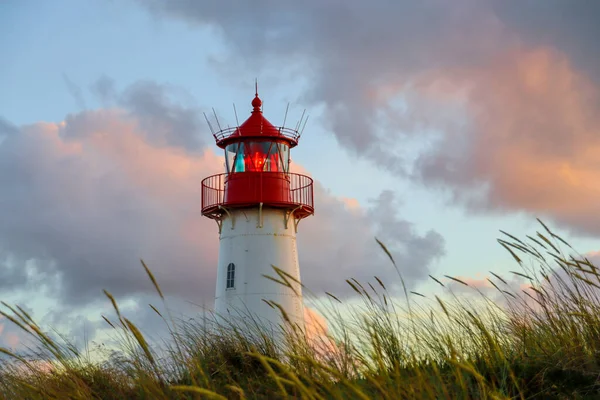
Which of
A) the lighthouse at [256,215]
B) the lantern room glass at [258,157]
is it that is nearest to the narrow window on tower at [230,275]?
the lighthouse at [256,215]

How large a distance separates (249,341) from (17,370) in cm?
248

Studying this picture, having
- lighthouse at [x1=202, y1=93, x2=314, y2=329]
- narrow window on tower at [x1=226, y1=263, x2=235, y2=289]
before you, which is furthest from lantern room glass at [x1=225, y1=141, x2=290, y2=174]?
narrow window on tower at [x1=226, y1=263, x2=235, y2=289]

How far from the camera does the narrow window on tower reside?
18.1 metres

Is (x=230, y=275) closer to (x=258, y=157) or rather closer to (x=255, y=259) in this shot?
(x=255, y=259)

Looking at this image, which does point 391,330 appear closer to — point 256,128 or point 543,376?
point 543,376

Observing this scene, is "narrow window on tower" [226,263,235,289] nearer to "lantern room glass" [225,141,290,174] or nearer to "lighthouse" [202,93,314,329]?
"lighthouse" [202,93,314,329]

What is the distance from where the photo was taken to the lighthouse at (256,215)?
17.8m

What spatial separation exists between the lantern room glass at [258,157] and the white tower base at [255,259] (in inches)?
46.7

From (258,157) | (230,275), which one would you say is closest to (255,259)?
(230,275)

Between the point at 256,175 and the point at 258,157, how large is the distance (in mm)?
707

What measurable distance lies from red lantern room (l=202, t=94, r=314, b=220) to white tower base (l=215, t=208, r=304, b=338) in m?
0.37

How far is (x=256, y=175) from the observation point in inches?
725

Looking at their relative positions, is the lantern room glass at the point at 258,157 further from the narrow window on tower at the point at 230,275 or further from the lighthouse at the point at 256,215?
the narrow window on tower at the point at 230,275

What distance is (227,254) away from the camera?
18.4 m
